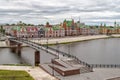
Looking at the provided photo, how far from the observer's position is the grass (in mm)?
33138

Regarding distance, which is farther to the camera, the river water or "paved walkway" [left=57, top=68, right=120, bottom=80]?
the river water

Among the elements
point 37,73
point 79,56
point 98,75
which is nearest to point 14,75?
point 37,73

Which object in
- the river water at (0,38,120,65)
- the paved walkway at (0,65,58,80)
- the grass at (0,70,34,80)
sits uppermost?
the grass at (0,70,34,80)

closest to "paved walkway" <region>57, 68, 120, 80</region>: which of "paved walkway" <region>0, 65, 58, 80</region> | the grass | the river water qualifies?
"paved walkway" <region>0, 65, 58, 80</region>

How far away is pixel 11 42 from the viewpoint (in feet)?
293

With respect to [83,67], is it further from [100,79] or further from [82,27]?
[82,27]

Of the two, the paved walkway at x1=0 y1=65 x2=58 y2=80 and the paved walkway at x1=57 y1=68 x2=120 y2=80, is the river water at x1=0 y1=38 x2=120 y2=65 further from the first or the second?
the paved walkway at x1=57 y1=68 x2=120 y2=80

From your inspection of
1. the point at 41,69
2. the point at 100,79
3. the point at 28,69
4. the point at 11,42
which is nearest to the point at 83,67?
the point at 100,79

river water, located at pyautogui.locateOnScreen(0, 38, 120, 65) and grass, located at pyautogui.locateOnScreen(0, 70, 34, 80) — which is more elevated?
grass, located at pyautogui.locateOnScreen(0, 70, 34, 80)

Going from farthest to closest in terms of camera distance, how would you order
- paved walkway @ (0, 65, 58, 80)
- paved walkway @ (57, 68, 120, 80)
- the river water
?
1. the river water
2. paved walkway @ (0, 65, 58, 80)
3. paved walkway @ (57, 68, 120, 80)

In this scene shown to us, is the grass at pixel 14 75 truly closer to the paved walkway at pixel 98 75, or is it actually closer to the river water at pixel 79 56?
the paved walkway at pixel 98 75

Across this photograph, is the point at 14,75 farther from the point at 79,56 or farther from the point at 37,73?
the point at 79,56

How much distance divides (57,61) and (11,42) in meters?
53.2

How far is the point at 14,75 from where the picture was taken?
35094 millimetres
